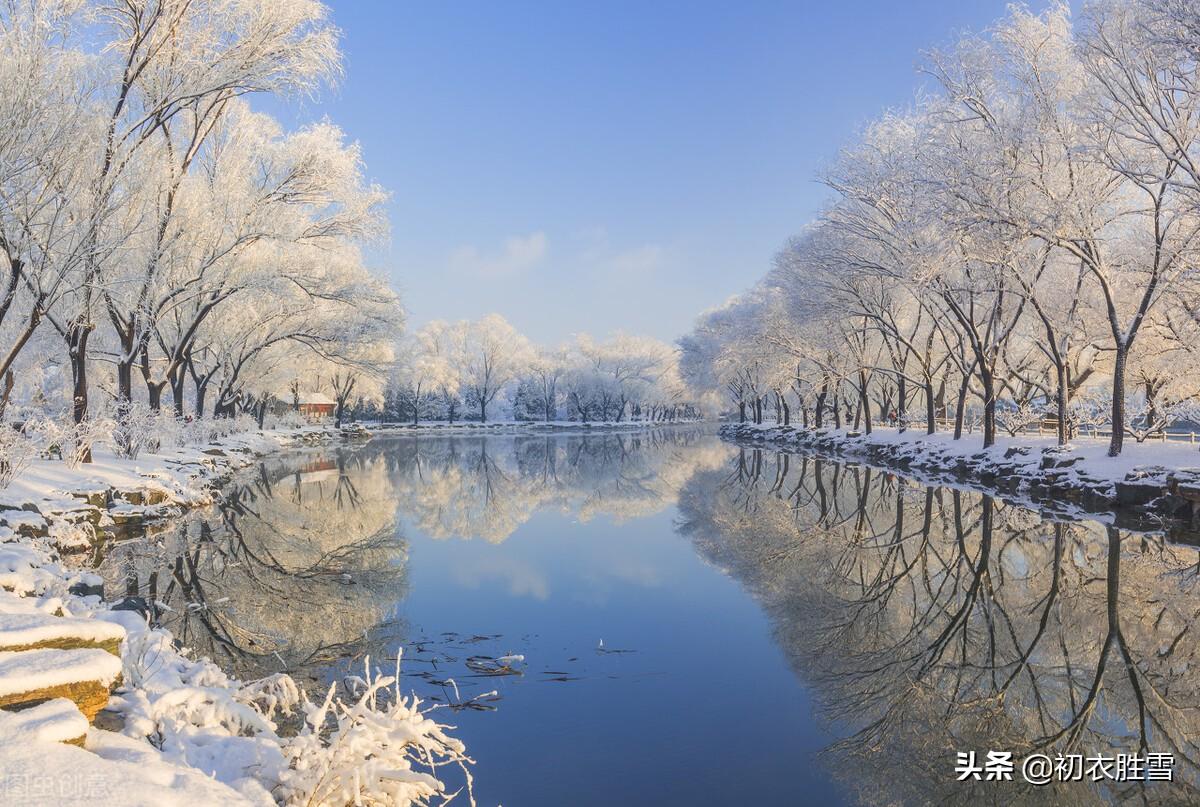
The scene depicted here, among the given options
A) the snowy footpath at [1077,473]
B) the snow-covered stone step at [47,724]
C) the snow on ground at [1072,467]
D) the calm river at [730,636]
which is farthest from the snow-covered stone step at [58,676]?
the snow on ground at [1072,467]

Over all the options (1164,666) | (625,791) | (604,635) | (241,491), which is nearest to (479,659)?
(604,635)

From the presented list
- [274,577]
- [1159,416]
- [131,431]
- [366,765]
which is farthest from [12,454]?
[1159,416]

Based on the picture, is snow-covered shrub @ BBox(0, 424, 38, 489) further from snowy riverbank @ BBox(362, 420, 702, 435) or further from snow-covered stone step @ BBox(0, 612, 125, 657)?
snowy riverbank @ BBox(362, 420, 702, 435)

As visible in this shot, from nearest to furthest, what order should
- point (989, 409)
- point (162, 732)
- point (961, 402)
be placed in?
1. point (162, 732)
2. point (989, 409)
3. point (961, 402)

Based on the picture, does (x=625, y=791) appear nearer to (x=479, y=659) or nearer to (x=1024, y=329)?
(x=479, y=659)

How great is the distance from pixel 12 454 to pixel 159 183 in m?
8.39

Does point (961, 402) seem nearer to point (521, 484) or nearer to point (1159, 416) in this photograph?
point (1159, 416)

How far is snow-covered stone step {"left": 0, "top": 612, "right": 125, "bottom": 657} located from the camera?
4312 millimetres

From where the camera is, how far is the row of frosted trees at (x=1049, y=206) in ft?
55.6

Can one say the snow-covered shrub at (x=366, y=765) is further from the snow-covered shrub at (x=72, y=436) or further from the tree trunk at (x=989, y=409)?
the tree trunk at (x=989, y=409)

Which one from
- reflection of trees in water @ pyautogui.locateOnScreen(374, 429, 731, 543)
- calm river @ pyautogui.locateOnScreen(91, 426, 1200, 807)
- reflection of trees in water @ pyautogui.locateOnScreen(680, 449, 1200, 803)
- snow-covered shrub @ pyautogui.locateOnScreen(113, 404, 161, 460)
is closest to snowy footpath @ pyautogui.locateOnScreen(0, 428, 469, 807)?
calm river @ pyautogui.locateOnScreen(91, 426, 1200, 807)

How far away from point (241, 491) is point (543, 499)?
9521 mm

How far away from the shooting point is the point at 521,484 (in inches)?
1026

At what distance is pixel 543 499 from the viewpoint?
2192 centimetres
